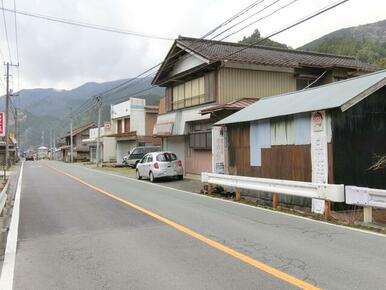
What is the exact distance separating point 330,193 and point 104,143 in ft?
177

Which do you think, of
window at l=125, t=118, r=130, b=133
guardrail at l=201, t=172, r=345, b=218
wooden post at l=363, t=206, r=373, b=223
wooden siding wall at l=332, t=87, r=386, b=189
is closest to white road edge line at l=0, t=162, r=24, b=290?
guardrail at l=201, t=172, r=345, b=218

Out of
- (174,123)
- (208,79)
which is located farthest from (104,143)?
(208,79)

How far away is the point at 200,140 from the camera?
27656 millimetres

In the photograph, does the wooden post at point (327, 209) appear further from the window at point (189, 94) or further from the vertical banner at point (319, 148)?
the window at point (189, 94)

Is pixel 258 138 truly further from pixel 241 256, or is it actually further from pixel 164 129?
pixel 164 129

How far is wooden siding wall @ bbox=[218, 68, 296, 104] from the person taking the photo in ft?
84.8

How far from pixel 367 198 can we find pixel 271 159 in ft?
18.1

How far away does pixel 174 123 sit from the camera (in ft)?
102

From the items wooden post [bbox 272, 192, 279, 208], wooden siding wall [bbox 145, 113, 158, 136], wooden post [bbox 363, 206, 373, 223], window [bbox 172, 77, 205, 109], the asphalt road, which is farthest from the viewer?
wooden siding wall [bbox 145, 113, 158, 136]

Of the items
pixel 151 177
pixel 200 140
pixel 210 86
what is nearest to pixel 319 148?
pixel 151 177

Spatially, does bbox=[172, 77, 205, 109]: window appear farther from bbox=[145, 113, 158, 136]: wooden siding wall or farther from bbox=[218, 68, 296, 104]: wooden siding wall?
bbox=[145, 113, 158, 136]: wooden siding wall

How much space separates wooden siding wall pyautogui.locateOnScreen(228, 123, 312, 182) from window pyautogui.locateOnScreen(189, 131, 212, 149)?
7.16 meters

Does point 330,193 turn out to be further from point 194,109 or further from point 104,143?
point 104,143

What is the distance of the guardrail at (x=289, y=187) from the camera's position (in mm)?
11148
